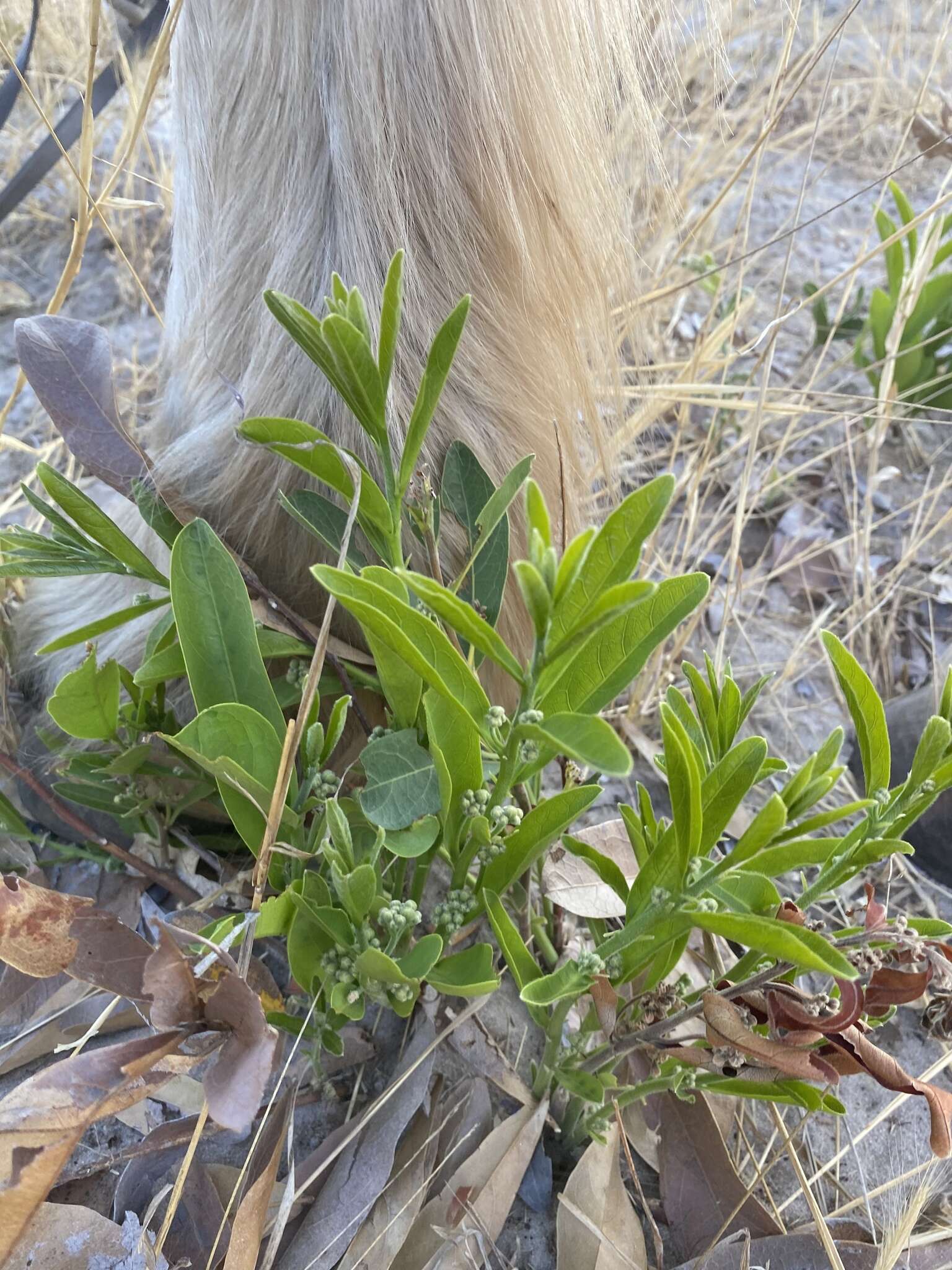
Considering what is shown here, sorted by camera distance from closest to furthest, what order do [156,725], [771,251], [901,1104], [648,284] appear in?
[156,725] → [901,1104] → [648,284] → [771,251]

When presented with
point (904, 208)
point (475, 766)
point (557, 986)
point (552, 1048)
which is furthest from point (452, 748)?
point (904, 208)

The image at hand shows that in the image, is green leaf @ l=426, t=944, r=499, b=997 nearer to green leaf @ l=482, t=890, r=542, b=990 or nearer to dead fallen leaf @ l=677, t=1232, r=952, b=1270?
green leaf @ l=482, t=890, r=542, b=990

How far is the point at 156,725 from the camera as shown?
1.84 feet

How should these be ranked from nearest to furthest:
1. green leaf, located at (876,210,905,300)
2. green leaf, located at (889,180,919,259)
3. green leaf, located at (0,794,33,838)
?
green leaf, located at (0,794,33,838), green leaf, located at (889,180,919,259), green leaf, located at (876,210,905,300)

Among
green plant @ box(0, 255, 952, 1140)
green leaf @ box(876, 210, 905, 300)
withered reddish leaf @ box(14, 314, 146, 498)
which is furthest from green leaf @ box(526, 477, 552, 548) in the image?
green leaf @ box(876, 210, 905, 300)

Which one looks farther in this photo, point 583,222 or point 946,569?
point 946,569

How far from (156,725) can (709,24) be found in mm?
611

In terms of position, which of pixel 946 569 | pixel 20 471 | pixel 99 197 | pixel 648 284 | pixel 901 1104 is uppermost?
pixel 99 197

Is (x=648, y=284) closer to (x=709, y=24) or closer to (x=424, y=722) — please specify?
(x=709, y=24)

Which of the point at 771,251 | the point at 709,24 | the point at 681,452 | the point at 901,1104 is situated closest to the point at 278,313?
the point at 709,24

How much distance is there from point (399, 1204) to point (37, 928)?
0.96 feet

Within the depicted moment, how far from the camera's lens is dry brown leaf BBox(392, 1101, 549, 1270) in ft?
1.71

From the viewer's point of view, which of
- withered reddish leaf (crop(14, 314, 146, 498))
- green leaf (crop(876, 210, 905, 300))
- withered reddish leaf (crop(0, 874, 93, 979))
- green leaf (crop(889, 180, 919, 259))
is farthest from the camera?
green leaf (crop(876, 210, 905, 300))

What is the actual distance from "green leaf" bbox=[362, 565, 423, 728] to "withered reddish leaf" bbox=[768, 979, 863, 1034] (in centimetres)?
22
